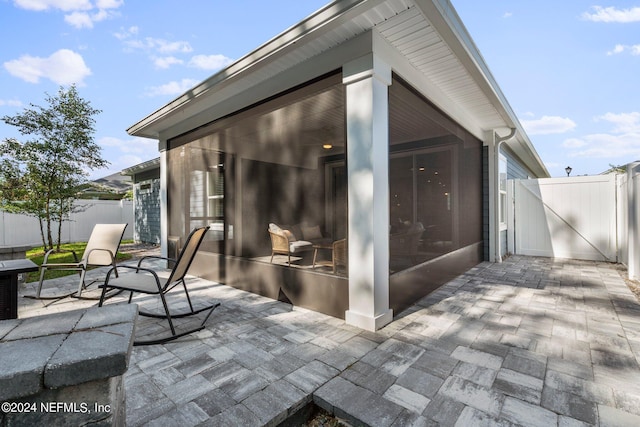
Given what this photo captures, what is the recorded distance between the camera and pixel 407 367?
6.78 feet

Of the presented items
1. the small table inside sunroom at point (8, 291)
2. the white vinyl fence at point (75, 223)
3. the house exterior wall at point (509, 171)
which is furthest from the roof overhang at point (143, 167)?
the house exterior wall at point (509, 171)

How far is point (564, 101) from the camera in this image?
73.3ft

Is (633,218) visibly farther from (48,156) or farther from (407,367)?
(48,156)

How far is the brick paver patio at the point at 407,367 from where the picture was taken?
5.28 ft

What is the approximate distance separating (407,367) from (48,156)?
9.45m

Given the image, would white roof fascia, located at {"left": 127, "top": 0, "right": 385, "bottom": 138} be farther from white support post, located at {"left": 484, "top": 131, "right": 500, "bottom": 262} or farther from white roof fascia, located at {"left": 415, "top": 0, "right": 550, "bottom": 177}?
white support post, located at {"left": 484, "top": 131, "right": 500, "bottom": 262}

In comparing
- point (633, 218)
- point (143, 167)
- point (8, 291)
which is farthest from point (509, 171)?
point (143, 167)

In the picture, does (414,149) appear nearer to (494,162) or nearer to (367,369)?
(494,162)

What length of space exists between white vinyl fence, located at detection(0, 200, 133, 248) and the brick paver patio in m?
7.34

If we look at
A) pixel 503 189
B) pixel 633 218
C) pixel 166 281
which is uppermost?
pixel 503 189

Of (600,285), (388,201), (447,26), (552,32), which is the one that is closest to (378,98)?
(447,26)

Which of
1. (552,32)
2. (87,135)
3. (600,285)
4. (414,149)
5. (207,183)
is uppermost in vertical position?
(552,32)

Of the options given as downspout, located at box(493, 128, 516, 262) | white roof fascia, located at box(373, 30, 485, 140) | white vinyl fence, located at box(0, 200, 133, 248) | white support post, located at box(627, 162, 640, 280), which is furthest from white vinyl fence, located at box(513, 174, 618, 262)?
white vinyl fence, located at box(0, 200, 133, 248)

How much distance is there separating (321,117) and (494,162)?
4475mm
